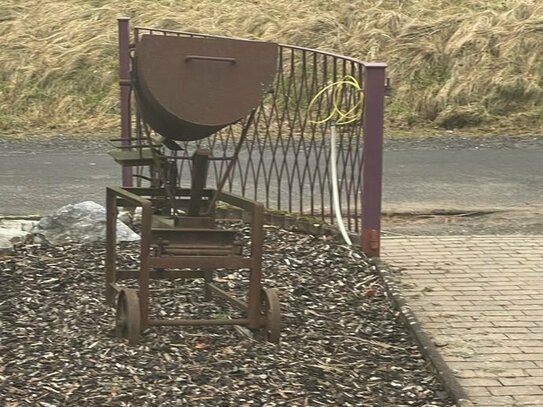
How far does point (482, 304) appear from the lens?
6.30 metres

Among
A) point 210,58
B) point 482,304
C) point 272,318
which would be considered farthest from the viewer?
point 482,304

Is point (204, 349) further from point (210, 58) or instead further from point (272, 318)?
point (210, 58)

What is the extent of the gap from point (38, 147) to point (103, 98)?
3052 millimetres

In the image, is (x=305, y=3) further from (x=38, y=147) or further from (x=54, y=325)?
(x=54, y=325)

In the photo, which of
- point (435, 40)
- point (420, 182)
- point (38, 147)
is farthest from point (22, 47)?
point (420, 182)

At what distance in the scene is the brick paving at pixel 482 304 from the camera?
5.05 m

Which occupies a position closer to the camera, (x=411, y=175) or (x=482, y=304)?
(x=482, y=304)

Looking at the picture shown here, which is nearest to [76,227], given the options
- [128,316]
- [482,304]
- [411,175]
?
[128,316]

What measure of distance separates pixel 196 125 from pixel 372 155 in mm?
2162

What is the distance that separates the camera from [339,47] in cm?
1741

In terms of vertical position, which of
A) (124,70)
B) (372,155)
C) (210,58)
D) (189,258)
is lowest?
(189,258)

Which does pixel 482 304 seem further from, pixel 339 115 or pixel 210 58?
pixel 210 58

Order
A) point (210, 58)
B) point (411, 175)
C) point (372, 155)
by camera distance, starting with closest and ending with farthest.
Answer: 1. point (210, 58)
2. point (372, 155)
3. point (411, 175)

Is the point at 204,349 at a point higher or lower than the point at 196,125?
lower
